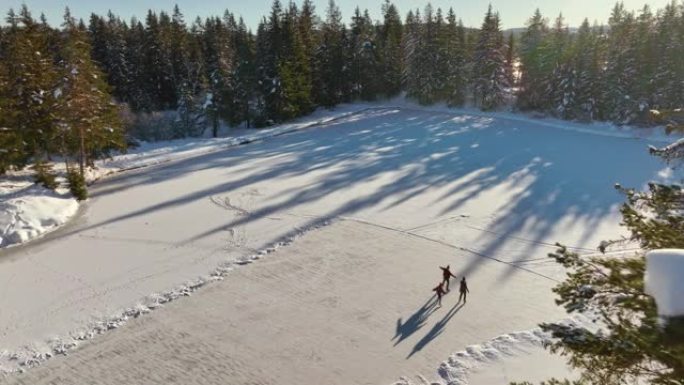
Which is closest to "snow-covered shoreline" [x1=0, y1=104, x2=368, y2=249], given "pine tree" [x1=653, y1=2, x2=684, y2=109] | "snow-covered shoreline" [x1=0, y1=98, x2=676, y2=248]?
"snow-covered shoreline" [x1=0, y1=98, x2=676, y2=248]

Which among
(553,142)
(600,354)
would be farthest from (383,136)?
(600,354)

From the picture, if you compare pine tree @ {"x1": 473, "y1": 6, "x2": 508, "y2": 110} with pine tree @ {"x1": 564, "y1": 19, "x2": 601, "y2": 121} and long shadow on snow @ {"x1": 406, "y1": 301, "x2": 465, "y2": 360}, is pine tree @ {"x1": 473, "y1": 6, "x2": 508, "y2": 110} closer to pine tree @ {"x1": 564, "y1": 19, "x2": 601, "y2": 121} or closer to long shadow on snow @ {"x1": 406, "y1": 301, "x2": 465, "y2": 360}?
pine tree @ {"x1": 564, "y1": 19, "x2": 601, "y2": 121}

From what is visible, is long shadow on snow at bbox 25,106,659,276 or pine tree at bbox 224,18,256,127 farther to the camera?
pine tree at bbox 224,18,256,127

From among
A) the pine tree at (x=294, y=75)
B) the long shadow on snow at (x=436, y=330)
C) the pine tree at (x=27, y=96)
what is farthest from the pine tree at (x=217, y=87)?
the long shadow on snow at (x=436, y=330)

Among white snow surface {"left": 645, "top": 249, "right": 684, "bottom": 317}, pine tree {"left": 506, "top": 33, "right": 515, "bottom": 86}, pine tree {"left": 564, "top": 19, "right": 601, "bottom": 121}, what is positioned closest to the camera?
white snow surface {"left": 645, "top": 249, "right": 684, "bottom": 317}

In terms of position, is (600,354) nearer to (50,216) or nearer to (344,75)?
(50,216)

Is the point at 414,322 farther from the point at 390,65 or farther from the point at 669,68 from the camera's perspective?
the point at 390,65

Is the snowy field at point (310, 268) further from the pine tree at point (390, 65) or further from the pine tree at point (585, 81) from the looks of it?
the pine tree at point (390, 65)

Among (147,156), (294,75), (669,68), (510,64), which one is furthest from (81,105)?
(510,64)
